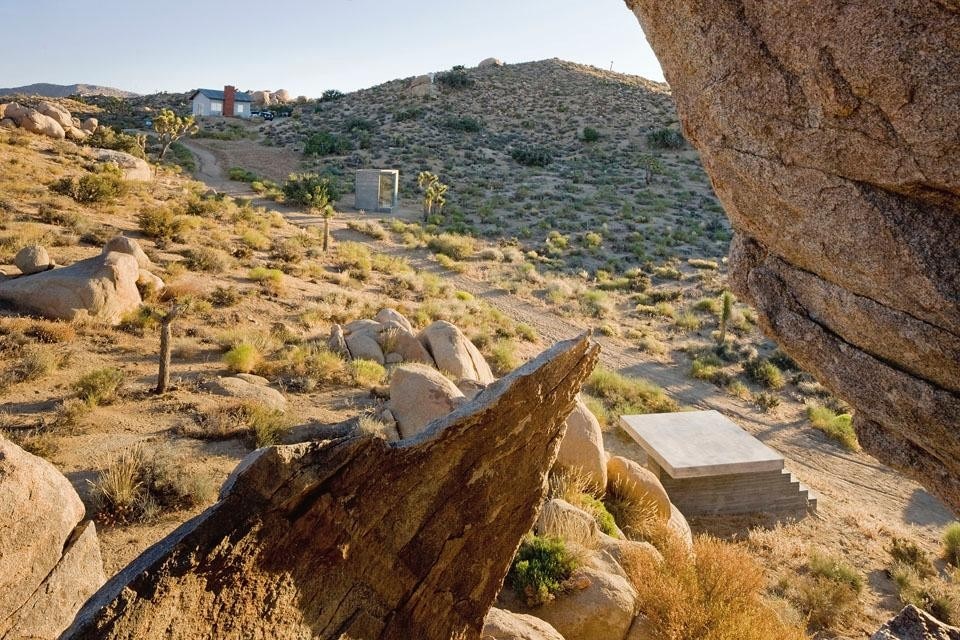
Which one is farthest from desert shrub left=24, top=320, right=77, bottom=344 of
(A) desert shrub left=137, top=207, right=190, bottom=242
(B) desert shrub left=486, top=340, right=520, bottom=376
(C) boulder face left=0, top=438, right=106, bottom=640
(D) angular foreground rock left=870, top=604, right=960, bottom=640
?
(D) angular foreground rock left=870, top=604, right=960, bottom=640

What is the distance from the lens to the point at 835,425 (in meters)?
16.2

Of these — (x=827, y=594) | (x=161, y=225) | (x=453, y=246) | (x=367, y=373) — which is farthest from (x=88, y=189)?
(x=827, y=594)

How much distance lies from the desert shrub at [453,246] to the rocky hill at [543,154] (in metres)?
3.47

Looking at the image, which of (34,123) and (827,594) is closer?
(827,594)

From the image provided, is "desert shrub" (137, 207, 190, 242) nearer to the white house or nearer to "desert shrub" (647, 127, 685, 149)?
"desert shrub" (647, 127, 685, 149)

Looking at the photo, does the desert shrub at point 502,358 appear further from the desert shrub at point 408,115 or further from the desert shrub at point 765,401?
the desert shrub at point 408,115

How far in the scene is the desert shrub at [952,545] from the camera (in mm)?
11120

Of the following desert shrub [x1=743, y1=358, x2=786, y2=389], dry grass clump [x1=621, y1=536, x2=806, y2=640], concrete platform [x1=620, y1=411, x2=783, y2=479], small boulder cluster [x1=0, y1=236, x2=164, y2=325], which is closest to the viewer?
dry grass clump [x1=621, y1=536, x2=806, y2=640]

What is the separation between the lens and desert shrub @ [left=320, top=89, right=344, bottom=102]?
77.7 m

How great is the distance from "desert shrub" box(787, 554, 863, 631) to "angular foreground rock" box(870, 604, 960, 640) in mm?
3632

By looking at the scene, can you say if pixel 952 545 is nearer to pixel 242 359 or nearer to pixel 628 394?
pixel 628 394

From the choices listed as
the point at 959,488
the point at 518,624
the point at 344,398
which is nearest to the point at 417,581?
the point at 518,624

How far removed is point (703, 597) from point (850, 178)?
→ 5.43 meters

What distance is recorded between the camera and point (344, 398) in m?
12.0
